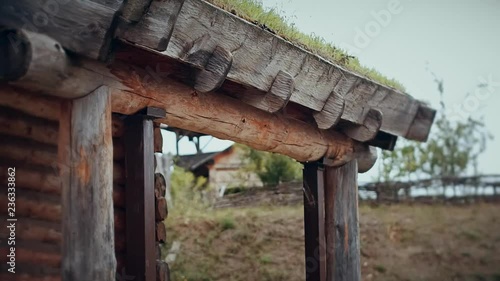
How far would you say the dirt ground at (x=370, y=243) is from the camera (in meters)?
11.7

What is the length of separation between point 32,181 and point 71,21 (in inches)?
66.8

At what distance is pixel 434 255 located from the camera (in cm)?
1229

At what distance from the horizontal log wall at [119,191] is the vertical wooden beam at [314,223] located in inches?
81.7

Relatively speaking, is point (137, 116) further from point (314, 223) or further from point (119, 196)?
point (314, 223)

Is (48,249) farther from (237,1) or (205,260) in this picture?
(205,260)

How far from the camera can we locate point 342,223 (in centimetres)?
671

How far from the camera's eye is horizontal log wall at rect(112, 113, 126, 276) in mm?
5059

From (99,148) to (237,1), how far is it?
69.5 inches

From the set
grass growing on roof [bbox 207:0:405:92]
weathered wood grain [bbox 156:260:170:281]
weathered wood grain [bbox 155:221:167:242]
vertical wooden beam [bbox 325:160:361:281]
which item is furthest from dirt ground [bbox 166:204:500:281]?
weathered wood grain [bbox 156:260:170:281]

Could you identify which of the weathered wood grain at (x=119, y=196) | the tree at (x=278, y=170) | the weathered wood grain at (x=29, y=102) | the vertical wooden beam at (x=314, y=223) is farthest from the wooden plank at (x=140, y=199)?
the tree at (x=278, y=170)

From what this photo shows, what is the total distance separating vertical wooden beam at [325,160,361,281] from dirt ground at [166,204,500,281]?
4895 millimetres

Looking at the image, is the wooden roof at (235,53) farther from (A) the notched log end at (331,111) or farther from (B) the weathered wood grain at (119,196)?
(B) the weathered wood grain at (119,196)

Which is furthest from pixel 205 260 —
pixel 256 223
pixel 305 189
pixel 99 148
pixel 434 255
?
pixel 99 148

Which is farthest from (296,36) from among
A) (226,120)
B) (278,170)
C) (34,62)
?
(278,170)
